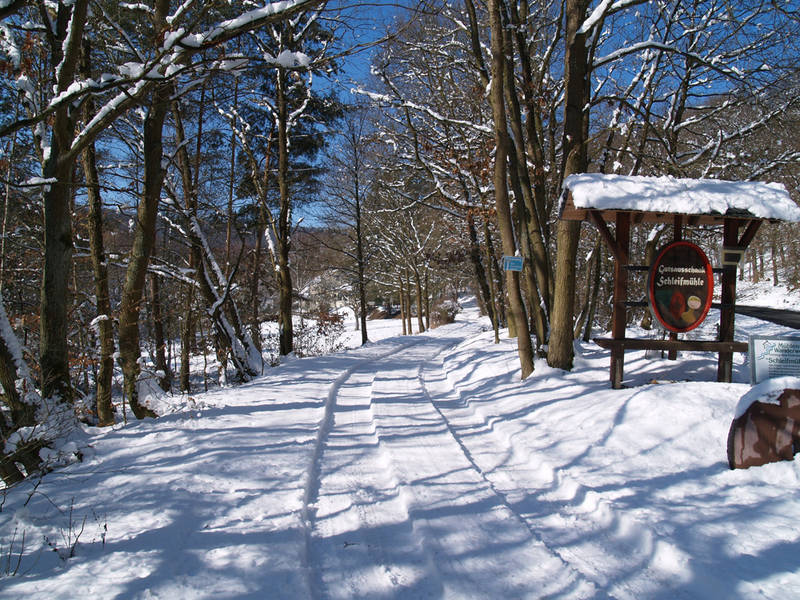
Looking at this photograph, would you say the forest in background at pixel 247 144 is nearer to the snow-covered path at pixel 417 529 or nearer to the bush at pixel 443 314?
the snow-covered path at pixel 417 529

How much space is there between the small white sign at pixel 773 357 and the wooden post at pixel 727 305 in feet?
6.86

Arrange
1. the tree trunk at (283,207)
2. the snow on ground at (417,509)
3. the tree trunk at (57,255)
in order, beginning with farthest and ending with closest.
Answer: the tree trunk at (283,207), the tree trunk at (57,255), the snow on ground at (417,509)

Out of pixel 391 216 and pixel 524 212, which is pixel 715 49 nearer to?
pixel 524 212

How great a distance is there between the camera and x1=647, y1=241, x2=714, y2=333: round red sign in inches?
259

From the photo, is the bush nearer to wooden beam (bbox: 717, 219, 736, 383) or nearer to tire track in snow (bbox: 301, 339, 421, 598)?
tire track in snow (bbox: 301, 339, 421, 598)

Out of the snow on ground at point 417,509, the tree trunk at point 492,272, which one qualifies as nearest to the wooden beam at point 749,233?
the snow on ground at point 417,509

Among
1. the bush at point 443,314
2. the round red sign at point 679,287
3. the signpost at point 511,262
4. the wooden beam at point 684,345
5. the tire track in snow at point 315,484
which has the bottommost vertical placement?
the bush at point 443,314

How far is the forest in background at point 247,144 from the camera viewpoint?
4.74m

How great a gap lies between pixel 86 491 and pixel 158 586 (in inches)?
62.9

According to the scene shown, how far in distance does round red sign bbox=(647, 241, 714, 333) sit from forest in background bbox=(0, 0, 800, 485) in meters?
1.57

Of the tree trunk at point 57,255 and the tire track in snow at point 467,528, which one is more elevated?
the tree trunk at point 57,255

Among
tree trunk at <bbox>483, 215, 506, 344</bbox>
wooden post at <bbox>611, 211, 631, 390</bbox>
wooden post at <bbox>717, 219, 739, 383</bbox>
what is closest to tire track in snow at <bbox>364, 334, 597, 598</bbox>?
wooden post at <bbox>611, 211, 631, 390</bbox>

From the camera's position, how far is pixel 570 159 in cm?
818

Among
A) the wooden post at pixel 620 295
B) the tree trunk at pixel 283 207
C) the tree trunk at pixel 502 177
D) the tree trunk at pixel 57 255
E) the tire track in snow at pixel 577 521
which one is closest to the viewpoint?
the tire track in snow at pixel 577 521
